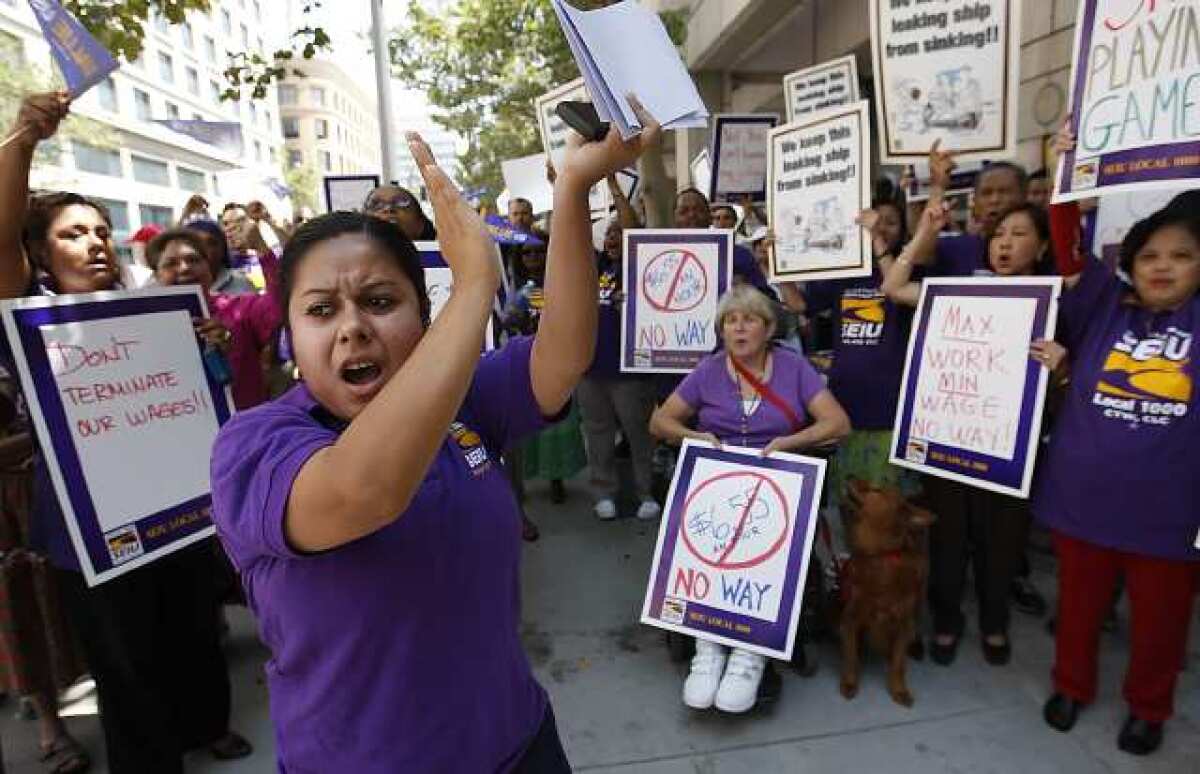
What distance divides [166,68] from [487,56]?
1368 inches

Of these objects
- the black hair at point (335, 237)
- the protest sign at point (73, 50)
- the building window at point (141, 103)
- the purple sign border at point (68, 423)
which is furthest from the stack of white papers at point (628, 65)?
the building window at point (141, 103)

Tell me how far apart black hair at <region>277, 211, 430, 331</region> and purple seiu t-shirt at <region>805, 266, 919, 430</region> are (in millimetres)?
2812

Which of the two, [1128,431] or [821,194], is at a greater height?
[821,194]

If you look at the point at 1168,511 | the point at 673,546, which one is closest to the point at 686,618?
the point at 673,546

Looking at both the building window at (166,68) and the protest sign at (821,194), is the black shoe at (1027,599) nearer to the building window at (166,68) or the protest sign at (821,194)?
the protest sign at (821,194)

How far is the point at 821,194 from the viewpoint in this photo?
3539mm

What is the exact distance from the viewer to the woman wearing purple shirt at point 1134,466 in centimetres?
233

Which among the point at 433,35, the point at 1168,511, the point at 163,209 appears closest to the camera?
the point at 1168,511

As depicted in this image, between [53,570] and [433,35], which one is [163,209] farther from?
[53,570]

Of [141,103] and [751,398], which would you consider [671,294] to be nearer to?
[751,398]

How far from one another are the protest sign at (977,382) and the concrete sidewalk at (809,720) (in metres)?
0.87

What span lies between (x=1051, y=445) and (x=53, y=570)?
3.58 metres

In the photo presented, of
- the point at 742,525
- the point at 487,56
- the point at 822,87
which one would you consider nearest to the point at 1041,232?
the point at 742,525

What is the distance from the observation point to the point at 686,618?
120 inches
